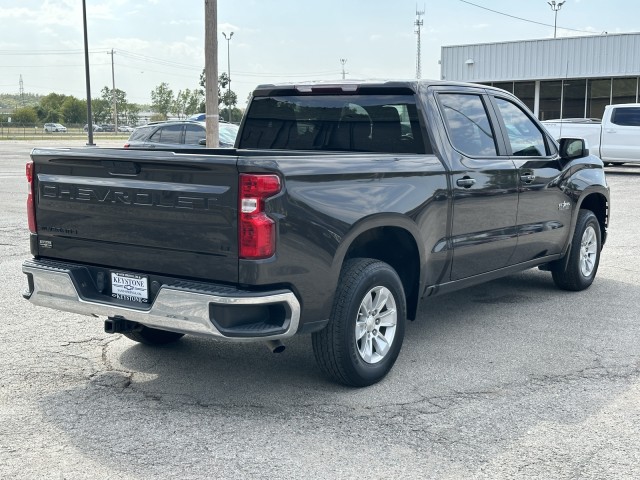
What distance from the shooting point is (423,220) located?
537 cm

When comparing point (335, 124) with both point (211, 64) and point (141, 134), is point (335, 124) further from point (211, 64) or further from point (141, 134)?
point (141, 134)

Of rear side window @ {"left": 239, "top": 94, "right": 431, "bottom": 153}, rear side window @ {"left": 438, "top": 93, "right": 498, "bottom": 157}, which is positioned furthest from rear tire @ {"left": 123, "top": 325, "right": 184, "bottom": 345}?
rear side window @ {"left": 438, "top": 93, "right": 498, "bottom": 157}

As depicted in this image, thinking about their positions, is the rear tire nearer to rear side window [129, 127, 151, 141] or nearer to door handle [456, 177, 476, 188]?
door handle [456, 177, 476, 188]

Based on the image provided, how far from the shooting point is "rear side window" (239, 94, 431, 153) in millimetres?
5766

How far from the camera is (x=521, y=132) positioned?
269 inches

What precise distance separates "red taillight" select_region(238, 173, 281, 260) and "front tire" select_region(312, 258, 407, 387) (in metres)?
0.75

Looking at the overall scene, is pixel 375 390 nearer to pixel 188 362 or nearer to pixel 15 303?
pixel 188 362

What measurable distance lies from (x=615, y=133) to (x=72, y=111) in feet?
396

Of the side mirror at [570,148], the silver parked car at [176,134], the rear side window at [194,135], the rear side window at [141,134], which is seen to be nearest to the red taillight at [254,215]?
the side mirror at [570,148]

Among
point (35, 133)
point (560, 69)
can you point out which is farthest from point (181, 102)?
point (560, 69)

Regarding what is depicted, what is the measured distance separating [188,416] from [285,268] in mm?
992

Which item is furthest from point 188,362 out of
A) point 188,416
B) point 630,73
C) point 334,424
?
point 630,73

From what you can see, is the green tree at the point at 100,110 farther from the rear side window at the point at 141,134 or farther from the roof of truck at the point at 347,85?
the roof of truck at the point at 347,85

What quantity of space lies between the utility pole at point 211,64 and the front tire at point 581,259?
7722 millimetres
